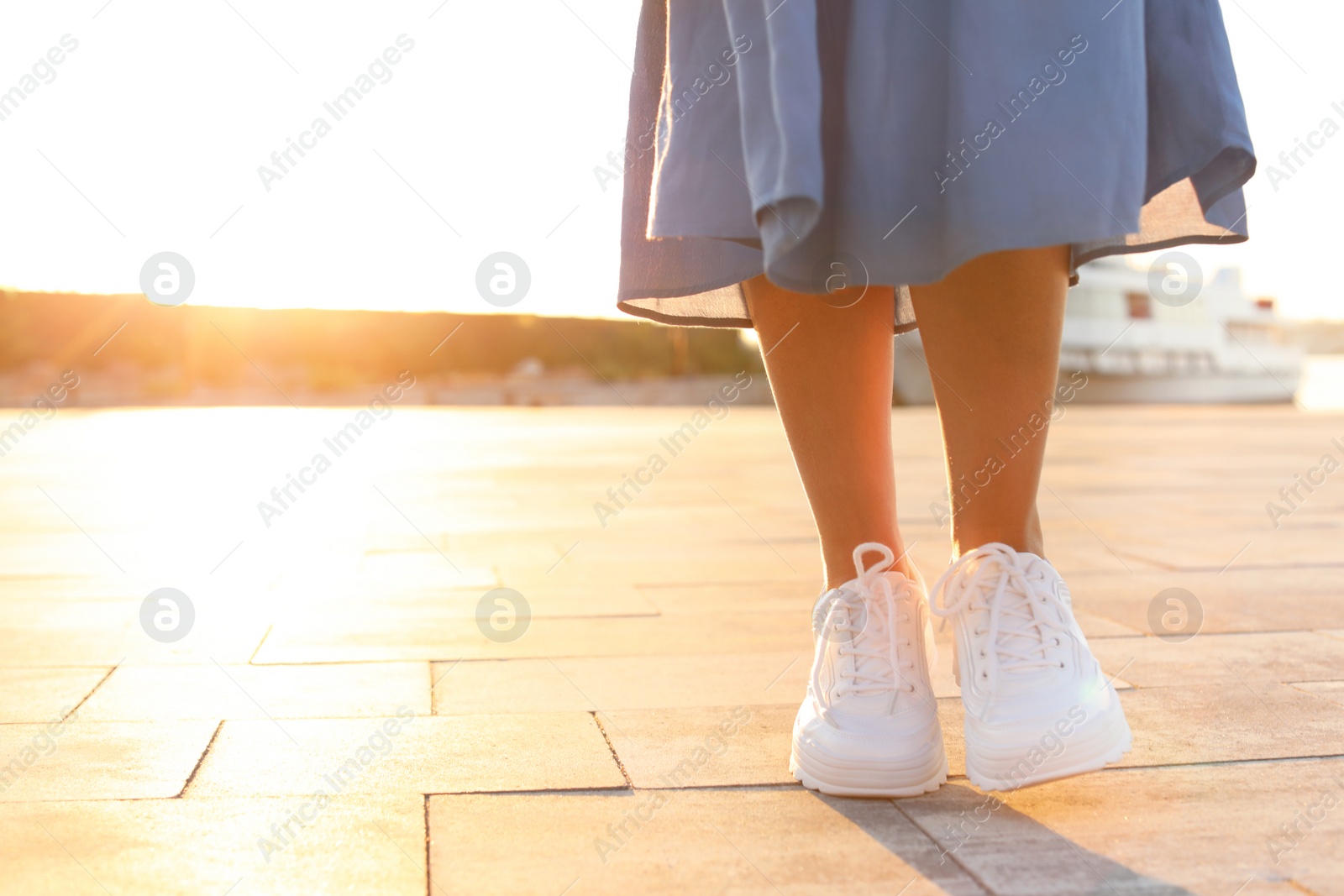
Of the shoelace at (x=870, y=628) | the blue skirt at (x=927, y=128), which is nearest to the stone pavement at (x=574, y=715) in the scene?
the shoelace at (x=870, y=628)

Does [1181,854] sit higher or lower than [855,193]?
lower

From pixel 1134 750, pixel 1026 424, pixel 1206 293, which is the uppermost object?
pixel 1026 424

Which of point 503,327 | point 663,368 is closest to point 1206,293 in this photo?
point 663,368

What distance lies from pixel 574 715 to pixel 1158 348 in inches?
1322

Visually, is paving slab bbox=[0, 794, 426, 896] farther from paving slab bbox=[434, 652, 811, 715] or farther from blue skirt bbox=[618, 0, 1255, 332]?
blue skirt bbox=[618, 0, 1255, 332]

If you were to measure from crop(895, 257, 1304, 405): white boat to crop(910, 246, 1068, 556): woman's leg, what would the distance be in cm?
2803

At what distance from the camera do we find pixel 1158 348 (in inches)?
1256

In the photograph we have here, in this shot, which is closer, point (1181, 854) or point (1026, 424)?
point (1181, 854)

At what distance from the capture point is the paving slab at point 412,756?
1.12 metres

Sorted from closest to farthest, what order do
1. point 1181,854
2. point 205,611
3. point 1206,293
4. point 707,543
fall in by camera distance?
point 1181,854, point 205,611, point 707,543, point 1206,293

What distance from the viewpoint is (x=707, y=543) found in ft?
10.2

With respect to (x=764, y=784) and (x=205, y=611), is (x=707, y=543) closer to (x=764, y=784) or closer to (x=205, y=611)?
(x=205, y=611)

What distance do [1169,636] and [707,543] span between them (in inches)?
58.2

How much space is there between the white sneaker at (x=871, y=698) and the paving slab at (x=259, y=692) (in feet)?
1.76
